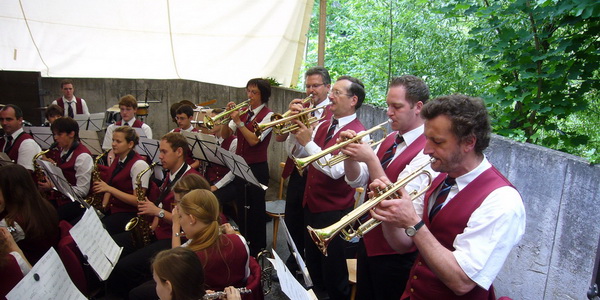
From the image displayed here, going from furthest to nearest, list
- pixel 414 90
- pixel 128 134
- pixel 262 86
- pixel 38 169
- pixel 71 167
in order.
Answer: pixel 262 86 < pixel 38 169 < pixel 71 167 < pixel 128 134 < pixel 414 90

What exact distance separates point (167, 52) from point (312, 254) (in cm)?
515

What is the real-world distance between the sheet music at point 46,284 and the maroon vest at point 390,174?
1697mm

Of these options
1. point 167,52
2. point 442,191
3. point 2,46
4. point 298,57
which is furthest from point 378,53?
point 2,46

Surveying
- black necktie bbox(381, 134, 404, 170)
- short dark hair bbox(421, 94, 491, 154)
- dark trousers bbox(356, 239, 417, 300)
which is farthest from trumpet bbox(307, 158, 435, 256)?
black necktie bbox(381, 134, 404, 170)

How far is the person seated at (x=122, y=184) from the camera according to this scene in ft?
15.6

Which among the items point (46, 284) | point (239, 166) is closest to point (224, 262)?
point (46, 284)

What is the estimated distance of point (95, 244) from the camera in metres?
3.33

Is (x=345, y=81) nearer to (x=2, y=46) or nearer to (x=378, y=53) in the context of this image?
(x=378, y=53)

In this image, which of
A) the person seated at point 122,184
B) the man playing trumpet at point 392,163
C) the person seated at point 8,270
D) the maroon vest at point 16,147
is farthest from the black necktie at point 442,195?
the maroon vest at point 16,147

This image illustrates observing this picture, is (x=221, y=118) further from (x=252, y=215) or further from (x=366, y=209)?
(x=366, y=209)

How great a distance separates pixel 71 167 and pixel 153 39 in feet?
11.8

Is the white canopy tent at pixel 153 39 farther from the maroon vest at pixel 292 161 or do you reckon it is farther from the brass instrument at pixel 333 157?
the brass instrument at pixel 333 157

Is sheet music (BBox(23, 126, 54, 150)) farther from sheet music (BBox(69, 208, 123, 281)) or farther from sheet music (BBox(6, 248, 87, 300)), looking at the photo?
sheet music (BBox(6, 248, 87, 300))

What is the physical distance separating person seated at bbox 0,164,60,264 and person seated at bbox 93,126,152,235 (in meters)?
1.05
